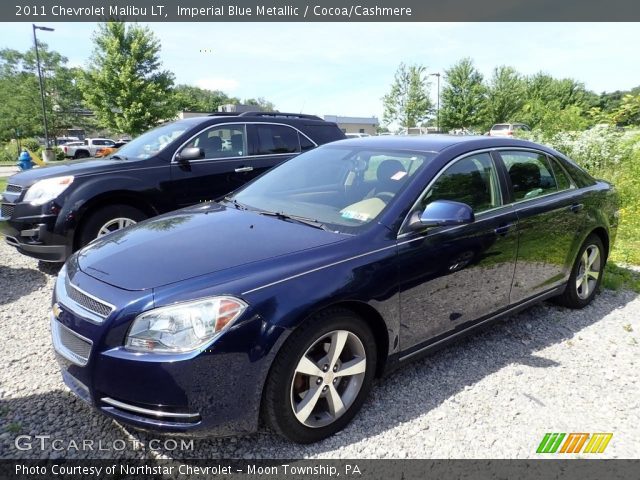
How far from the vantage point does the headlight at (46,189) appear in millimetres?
5035

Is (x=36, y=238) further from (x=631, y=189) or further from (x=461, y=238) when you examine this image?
(x=631, y=189)

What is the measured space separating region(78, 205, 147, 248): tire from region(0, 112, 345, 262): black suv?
11 millimetres

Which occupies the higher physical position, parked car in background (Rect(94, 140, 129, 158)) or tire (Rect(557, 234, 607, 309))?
parked car in background (Rect(94, 140, 129, 158))

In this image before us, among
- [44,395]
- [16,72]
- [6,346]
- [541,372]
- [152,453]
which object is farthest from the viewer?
[16,72]

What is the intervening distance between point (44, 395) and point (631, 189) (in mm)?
9320

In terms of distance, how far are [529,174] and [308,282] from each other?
8.10 feet

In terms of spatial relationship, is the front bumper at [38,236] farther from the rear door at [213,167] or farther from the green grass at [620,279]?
the green grass at [620,279]

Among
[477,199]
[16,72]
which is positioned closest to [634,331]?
[477,199]

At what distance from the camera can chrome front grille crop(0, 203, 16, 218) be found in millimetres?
5196

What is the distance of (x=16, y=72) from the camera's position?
162 ft

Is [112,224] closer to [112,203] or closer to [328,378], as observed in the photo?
[112,203]

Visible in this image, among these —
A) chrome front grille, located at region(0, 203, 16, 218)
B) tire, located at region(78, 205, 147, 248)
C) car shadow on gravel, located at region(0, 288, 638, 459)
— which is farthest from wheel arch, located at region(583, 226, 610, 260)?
chrome front grille, located at region(0, 203, 16, 218)

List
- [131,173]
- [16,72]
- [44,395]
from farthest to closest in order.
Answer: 1. [16,72]
2. [131,173]
3. [44,395]

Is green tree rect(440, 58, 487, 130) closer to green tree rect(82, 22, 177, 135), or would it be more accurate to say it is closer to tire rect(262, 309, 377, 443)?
green tree rect(82, 22, 177, 135)
